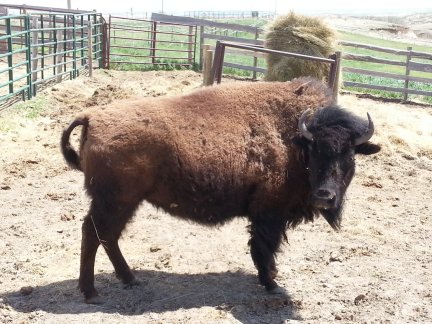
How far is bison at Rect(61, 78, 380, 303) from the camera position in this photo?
4859mm

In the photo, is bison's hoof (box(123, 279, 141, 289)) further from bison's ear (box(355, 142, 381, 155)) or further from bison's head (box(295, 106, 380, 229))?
bison's ear (box(355, 142, 381, 155))

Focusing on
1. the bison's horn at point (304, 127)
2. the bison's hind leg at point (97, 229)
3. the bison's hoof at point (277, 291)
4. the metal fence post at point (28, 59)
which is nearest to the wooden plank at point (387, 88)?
the metal fence post at point (28, 59)

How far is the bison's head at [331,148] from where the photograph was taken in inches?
190

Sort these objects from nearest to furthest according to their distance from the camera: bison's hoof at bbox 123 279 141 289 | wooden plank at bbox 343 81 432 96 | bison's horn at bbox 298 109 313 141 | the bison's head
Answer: the bison's head, bison's horn at bbox 298 109 313 141, bison's hoof at bbox 123 279 141 289, wooden plank at bbox 343 81 432 96

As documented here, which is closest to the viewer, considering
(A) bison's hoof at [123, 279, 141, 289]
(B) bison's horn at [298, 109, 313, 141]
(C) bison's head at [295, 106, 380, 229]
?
(C) bison's head at [295, 106, 380, 229]

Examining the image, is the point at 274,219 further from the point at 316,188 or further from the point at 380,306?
the point at 380,306

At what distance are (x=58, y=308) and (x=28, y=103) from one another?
322 inches

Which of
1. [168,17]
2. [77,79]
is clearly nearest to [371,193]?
[77,79]

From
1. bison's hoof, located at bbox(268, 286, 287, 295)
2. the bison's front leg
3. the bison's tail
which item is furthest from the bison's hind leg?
bison's hoof, located at bbox(268, 286, 287, 295)

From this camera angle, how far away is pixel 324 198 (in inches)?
186

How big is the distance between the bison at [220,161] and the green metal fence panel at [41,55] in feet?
22.8

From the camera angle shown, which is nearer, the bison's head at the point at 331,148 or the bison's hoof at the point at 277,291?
the bison's head at the point at 331,148

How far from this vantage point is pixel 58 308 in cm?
479

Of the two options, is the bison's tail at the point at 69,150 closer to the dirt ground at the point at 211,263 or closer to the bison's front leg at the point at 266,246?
the dirt ground at the point at 211,263
